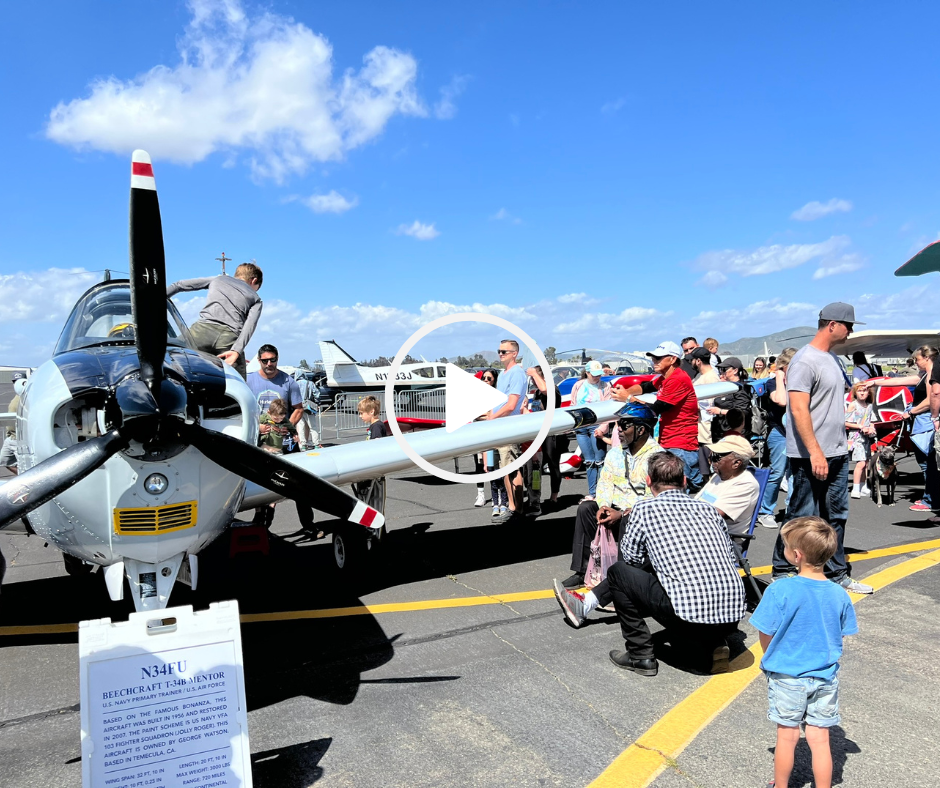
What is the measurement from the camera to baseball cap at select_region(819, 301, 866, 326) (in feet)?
15.8

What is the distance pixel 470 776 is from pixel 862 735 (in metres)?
1.78

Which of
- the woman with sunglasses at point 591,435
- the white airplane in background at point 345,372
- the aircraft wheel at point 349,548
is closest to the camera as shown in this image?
the aircraft wheel at point 349,548

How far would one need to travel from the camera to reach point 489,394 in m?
6.88

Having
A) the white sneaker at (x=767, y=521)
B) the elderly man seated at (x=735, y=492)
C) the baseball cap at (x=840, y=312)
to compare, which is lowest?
the white sneaker at (x=767, y=521)

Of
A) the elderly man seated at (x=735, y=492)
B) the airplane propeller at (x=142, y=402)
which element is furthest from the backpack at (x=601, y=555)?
the airplane propeller at (x=142, y=402)

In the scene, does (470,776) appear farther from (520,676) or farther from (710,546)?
(710,546)

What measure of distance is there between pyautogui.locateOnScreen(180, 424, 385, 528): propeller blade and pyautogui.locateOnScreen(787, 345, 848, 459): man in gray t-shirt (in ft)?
10.9

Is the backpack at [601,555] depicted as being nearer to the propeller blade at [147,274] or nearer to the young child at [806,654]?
the young child at [806,654]

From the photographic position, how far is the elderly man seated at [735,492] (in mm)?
4676

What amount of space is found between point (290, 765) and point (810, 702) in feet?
6.99

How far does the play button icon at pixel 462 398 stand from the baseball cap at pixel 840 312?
2.64m

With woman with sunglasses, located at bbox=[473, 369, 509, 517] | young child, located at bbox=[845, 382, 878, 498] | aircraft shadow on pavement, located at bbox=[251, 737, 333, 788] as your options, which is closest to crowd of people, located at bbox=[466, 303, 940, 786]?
woman with sunglasses, located at bbox=[473, 369, 509, 517]

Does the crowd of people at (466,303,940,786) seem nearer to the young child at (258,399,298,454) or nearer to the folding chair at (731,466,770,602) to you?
the folding chair at (731,466,770,602)

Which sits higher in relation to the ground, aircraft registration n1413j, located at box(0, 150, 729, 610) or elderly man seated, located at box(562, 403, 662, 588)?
aircraft registration n1413j, located at box(0, 150, 729, 610)
